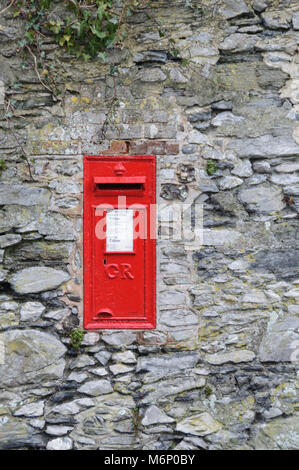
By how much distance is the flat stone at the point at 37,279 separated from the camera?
2678 mm

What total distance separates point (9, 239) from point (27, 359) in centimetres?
82

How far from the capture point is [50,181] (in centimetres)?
271

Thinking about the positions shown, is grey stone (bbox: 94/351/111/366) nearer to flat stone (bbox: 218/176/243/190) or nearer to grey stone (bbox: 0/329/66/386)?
grey stone (bbox: 0/329/66/386)

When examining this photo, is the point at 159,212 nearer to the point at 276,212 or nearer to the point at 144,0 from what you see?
the point at 276,212

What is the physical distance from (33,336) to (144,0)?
7.95 feet

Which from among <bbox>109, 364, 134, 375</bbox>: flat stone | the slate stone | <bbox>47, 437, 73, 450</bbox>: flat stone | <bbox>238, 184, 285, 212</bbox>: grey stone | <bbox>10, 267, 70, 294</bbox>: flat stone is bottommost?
<bbox>47, 437, 73, 450</bbox>: flat stone

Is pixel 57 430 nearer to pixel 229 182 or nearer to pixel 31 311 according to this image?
pixel 31 311

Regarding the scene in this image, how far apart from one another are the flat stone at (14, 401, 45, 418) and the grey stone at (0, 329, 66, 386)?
153mm

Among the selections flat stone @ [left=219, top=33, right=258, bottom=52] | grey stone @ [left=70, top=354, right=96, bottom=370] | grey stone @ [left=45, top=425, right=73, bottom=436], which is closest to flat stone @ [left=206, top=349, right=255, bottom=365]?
grey stone @ [left=70, top=354, right=96, bottom=370]

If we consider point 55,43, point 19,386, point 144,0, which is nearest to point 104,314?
point 19,386

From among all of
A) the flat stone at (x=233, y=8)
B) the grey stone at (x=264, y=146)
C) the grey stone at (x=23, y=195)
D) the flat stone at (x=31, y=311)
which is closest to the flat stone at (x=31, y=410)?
the flat stone at (x=31, y=311)

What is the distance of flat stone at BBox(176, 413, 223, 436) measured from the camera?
Result: 2633mm

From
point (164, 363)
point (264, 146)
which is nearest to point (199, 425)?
point (164, 363)

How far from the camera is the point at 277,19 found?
2736mm
